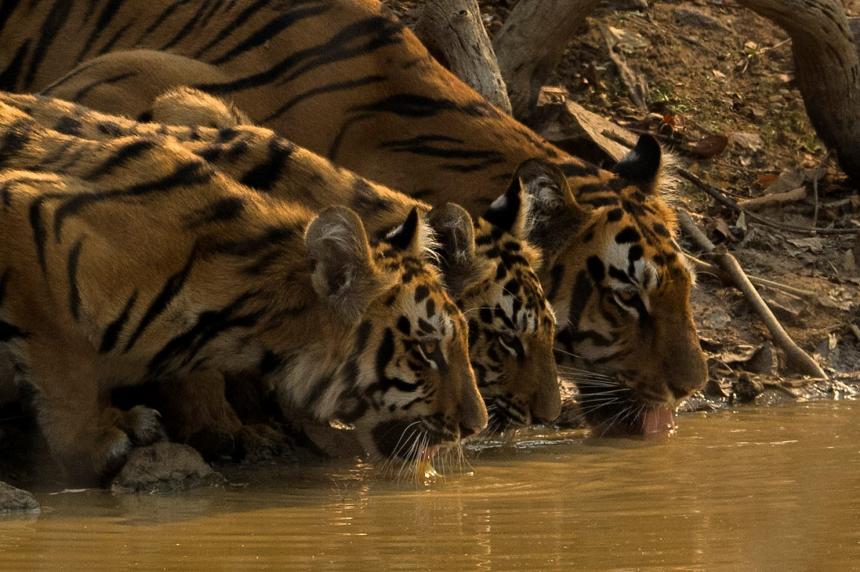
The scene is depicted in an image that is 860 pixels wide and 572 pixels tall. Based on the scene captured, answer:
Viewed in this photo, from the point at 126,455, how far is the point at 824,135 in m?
5.83

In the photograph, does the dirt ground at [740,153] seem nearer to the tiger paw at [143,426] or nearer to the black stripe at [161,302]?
the tiger paw at [143,426]

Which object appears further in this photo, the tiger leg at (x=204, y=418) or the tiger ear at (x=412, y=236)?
the tiger leg at (x=204, y=418)

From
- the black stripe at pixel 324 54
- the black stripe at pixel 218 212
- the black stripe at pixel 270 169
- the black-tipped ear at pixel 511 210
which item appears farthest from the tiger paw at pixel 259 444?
the black stripe at pixel 324 54

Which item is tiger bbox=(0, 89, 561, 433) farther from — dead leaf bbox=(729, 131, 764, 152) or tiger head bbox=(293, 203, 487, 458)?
dead leaf bbox=(729, 131, 764, 152)

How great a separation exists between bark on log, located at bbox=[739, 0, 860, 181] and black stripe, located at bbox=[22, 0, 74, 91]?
3.56m

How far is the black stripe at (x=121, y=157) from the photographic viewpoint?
5.98 metres

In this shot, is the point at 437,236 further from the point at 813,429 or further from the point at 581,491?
the point at 813,429

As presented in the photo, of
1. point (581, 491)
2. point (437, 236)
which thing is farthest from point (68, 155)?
point (581, 491)

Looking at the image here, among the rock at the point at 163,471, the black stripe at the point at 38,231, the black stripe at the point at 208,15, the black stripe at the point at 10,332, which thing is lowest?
the rock at the point at 163,471

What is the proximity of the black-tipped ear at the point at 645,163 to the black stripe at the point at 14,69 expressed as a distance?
9.35 ft

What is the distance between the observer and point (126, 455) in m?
5.79

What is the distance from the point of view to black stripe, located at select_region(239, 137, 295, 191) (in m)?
6.37

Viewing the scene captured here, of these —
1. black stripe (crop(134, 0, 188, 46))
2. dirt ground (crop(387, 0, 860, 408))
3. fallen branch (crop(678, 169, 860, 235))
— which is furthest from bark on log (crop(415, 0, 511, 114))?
fallen branch (crop(678, 169, 860, 235))

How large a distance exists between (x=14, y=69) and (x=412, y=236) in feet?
9.93
